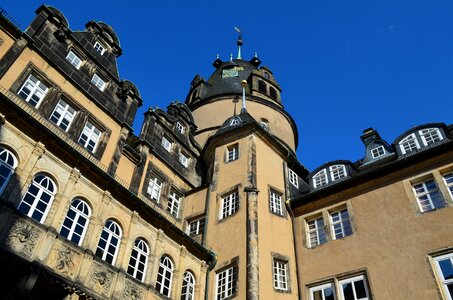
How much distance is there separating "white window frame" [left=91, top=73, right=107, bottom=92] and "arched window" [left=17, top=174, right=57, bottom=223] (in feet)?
23.7

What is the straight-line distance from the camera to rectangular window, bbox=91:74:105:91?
792 inches

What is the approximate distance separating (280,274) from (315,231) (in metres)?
2.86

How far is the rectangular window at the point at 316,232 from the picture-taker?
62.2 feet

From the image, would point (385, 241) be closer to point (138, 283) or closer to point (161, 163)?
point (138, 283)

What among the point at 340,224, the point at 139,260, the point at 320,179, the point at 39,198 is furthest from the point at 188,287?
the point at 320,179

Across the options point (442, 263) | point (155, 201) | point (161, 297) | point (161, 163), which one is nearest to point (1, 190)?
point (161, 297)

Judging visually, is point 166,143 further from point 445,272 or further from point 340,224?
point 445,272

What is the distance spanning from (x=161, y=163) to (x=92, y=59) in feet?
20.0

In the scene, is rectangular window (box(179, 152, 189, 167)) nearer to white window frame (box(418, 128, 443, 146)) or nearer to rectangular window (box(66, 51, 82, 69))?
rectangular window (box(66, 51, 82, 69))

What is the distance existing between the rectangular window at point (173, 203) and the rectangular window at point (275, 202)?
191 inches

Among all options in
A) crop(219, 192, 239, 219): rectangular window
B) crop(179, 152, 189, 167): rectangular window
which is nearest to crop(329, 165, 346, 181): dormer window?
crop(219, 192, 239, 219): rectangular window

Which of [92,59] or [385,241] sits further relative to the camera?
[92,59]

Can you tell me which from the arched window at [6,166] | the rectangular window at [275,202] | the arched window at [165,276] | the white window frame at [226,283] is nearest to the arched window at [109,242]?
the arched window at [165,276]

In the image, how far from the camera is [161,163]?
2205 cm
